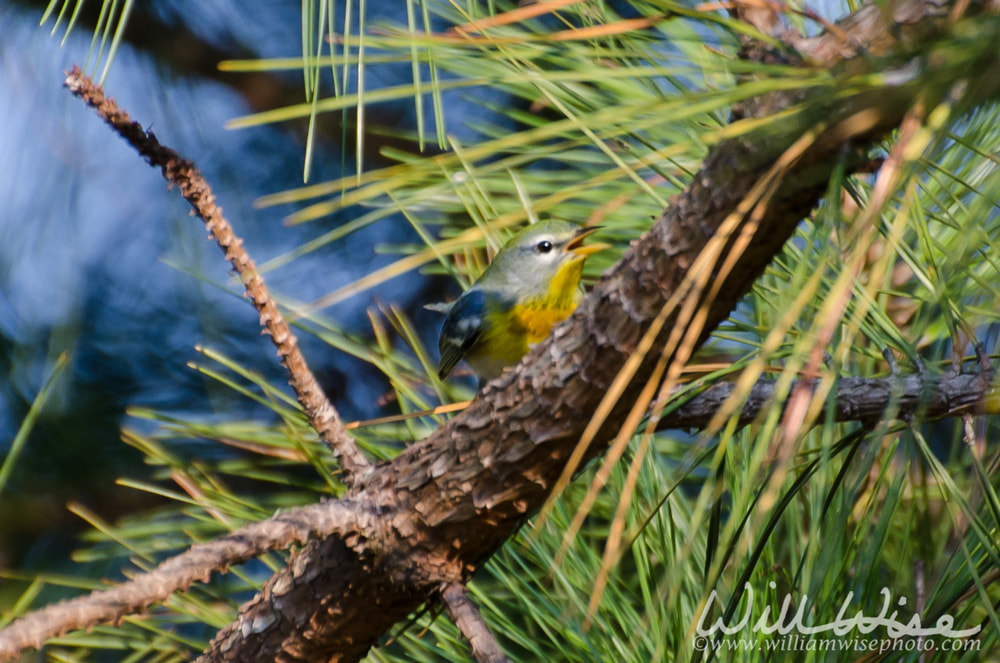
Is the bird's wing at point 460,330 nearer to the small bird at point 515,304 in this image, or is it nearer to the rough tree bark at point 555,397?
the small bird at point 515,304

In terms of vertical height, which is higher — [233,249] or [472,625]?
[233,249]

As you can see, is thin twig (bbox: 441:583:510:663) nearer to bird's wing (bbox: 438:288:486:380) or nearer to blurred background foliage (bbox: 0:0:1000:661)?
blurred background foliage (bbox: 0:0:1000:661)

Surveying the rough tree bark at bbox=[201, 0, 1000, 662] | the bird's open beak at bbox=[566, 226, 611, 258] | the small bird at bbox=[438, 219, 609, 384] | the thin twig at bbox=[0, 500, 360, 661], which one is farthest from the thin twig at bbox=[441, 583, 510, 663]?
the small bird at bbox=[438, 219, 609, 384]

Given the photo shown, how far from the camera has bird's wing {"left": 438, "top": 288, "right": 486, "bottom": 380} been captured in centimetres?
287

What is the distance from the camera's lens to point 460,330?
9.69 feet

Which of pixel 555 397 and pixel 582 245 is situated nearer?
pixel 555 397

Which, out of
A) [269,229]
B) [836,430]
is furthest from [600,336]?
[269,229]

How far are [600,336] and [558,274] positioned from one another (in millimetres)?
1614

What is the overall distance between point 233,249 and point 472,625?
74 centimetres

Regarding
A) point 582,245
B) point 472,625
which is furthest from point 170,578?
point 582,245

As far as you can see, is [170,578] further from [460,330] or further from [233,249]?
[460,330]

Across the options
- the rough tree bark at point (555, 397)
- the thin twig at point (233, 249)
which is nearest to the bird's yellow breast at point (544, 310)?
the thin twig at point (233, 249)

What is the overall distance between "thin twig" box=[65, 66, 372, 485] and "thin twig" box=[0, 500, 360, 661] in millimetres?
239

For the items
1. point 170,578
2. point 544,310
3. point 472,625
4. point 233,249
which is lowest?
point 472,625
